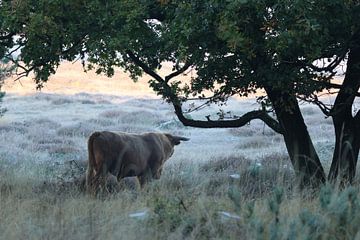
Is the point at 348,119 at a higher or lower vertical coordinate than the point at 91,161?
higher

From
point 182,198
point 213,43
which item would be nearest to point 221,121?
point 213,43

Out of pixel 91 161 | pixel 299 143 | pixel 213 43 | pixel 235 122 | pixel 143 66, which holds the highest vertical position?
pixel 213 43

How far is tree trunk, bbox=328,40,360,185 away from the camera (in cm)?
1048

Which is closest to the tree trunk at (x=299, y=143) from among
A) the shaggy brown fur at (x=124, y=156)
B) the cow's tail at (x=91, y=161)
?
the shaggy brown fur at (x=124, y=156)

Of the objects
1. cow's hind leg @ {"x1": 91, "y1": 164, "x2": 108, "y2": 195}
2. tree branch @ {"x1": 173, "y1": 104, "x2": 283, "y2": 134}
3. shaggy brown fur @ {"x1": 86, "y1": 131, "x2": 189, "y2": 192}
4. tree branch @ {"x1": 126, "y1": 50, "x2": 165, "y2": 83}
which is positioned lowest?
cow's hind leg @ {"x1": 91, "y1": 164, "x2": 108, "y2": 195}

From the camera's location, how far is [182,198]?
25.7 feet

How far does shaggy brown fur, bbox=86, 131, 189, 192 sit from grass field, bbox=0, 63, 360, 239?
37cm

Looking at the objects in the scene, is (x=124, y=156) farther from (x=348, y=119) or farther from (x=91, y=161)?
(x=348, y=119)

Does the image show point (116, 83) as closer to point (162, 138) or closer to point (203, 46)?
point (162, 138)

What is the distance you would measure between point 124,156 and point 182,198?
5153 mm

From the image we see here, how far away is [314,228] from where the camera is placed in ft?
19.5

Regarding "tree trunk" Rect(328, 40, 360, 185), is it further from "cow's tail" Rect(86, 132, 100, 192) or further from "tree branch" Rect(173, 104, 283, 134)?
"cow's tail" Rect(86, 132, 100, 192)

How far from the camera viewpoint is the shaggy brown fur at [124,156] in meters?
12.2

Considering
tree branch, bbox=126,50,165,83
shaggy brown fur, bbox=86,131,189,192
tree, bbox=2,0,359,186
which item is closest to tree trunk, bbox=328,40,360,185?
tree, bbox=2,0,359,186
